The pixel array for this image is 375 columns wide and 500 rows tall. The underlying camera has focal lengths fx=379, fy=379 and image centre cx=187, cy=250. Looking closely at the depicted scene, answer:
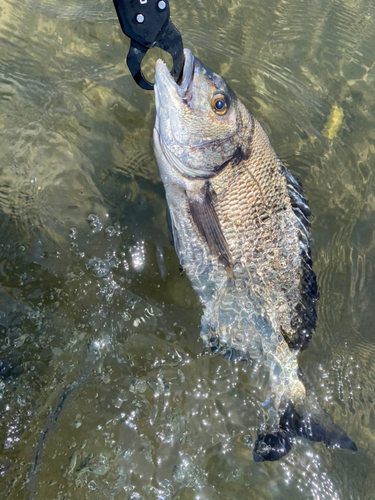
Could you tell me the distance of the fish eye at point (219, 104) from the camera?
2.57 metres

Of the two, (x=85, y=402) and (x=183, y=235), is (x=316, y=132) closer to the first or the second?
(x=183, y=235)

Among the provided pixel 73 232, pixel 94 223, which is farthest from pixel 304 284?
pixel 73 232

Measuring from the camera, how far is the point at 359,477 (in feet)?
8.36

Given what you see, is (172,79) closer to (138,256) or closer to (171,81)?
(171,81)

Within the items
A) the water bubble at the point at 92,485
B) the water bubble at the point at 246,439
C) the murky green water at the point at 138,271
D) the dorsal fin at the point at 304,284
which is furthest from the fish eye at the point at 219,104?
the water bubble at the point at 92,485

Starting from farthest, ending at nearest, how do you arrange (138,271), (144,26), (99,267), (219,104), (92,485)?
1. (138,271)
2. (99,267)
3. (219,104)
4. (92,485)
5. (144,26)

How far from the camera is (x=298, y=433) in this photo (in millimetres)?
2480

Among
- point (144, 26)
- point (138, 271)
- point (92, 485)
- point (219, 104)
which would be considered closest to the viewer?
point (144, 26)

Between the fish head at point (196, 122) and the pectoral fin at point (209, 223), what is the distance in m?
0.15

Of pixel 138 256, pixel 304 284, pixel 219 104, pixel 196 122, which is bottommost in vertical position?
pixel 138 256

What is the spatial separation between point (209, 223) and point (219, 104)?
2.65 feet

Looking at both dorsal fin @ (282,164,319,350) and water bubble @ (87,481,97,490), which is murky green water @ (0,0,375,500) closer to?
water bubble @ (87,481,97,490)

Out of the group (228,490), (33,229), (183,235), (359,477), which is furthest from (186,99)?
(359,477)

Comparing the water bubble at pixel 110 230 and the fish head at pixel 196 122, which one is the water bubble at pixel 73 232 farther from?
the fish head at pixel 196 122
